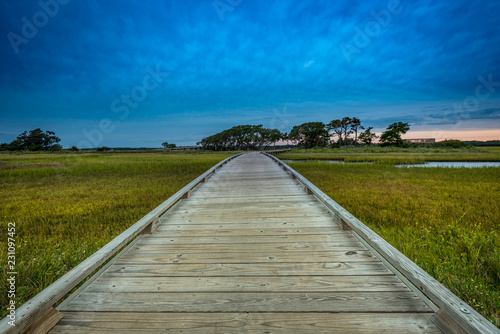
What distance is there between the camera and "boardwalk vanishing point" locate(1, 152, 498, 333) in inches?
61.5

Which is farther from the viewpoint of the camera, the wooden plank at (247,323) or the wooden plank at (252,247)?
the wooden plank at (252,247)

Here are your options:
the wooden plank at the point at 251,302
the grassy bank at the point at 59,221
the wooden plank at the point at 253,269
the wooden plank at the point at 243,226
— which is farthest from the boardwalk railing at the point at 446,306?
the grassy bank at the point at 59,221

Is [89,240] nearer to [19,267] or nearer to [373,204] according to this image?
[19,267]

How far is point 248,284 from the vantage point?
204 centimetres

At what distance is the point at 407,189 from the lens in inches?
336

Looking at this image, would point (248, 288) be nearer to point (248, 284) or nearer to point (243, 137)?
point (248, 284)

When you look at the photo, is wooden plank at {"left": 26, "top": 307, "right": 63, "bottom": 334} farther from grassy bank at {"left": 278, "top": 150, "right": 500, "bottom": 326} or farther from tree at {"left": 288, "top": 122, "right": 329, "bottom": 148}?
tree at {"left": 288, "top": 122, "right": 329, "bottom": 148}

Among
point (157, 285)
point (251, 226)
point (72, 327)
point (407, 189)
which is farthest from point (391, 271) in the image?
point (407, 189)

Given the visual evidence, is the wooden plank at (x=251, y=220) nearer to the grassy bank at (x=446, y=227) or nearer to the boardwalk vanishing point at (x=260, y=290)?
the boardwalk vanishing point at (x=260, y=290)

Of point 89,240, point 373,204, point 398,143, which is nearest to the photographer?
point 89,240

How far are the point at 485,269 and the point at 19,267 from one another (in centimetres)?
652

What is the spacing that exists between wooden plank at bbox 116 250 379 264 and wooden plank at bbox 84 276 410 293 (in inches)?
12.9

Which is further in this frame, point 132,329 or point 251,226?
point 251,226

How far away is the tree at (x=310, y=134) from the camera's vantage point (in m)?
71.6
